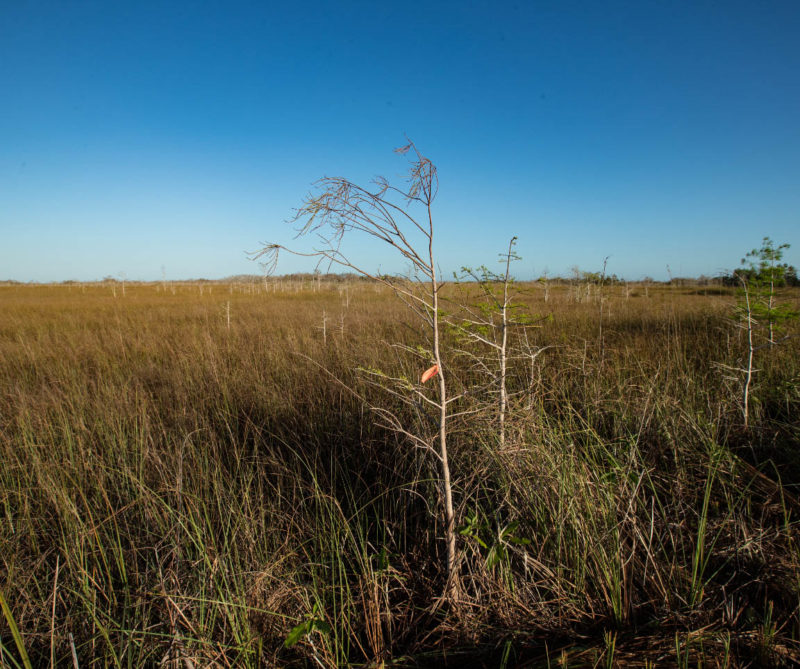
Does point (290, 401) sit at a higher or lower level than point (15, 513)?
higher

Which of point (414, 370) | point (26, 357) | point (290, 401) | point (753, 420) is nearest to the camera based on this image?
point (753, 420)

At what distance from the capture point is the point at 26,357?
19.1 feet

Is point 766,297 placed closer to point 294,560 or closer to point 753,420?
point 753,420

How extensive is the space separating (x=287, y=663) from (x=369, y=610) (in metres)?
0.33

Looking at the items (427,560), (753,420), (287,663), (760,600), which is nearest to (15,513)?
(287,663)

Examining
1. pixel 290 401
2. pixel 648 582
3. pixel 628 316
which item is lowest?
pixel 648 582

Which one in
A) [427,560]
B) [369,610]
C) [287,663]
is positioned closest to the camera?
[287,663]

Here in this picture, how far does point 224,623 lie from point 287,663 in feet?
0.93

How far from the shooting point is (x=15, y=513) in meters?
2.14

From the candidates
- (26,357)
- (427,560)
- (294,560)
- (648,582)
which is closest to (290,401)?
(294,560)

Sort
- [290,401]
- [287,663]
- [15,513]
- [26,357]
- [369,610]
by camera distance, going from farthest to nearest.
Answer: [26,357] < [290,401] < [15,513] < [369,610] < [287,663]

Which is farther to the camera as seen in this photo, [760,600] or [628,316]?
[628,316]

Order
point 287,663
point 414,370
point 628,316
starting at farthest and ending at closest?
point 628,316
point 414,370
point 287,663

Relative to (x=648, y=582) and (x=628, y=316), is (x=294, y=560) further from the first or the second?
(x=628, y=316)
